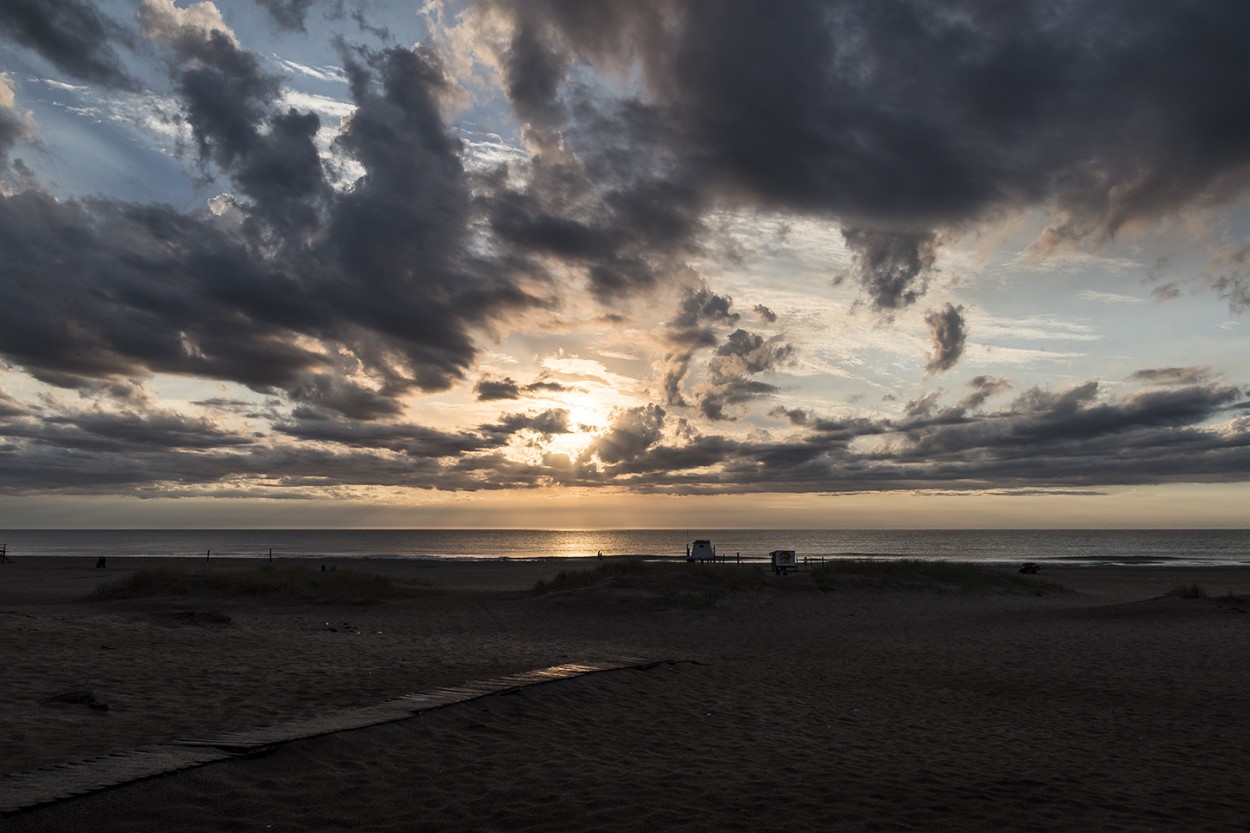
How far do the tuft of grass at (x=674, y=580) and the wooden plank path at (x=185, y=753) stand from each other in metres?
19.0

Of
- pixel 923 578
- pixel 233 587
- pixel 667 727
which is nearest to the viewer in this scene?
pixel 667 727

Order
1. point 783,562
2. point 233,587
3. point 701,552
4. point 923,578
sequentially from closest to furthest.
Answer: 1. point 233,587
2. point 923,578
3. point 783,562
4. point 701,552

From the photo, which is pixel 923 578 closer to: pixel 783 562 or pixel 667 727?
pixel 783 562

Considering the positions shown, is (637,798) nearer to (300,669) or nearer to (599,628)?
(300,669)

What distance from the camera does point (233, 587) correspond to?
30.8 meters

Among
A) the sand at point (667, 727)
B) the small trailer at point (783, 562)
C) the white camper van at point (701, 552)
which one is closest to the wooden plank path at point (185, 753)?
the sand at point (667, 727)

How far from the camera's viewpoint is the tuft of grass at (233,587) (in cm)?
3009

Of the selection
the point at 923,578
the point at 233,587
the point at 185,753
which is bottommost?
the point at 233,587

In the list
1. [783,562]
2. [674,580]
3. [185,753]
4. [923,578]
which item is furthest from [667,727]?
[783,562]

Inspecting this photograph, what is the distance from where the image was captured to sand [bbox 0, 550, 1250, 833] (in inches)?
263

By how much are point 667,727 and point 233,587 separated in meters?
26.1

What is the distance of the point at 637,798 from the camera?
707 cm

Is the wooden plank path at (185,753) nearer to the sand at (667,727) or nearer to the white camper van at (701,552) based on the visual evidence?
the sand at (667,727)

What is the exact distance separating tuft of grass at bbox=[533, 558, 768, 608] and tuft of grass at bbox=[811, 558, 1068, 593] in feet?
11.6
